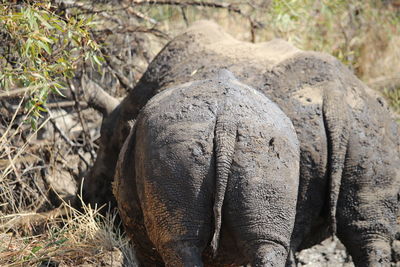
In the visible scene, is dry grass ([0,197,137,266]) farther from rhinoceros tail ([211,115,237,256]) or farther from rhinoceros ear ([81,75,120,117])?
rhinoceros tail ([211,115,237,256])

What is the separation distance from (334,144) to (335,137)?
0.04 metres

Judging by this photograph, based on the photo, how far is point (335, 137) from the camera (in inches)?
159

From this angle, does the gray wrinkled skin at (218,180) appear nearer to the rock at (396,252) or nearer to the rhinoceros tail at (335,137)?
the rhinoceros tail at (335,137)

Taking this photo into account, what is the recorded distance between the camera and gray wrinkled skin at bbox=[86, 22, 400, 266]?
4.04m

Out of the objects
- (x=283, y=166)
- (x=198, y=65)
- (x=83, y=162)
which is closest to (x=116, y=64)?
(x=83, y=162)

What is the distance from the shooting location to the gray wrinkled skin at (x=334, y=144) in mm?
4035

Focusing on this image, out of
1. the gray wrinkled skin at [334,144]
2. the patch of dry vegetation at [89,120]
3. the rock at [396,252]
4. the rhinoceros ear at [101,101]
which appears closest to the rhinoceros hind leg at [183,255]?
the gray wrinkled skin at [334,144]

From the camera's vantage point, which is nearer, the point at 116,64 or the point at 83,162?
the point at 83,162

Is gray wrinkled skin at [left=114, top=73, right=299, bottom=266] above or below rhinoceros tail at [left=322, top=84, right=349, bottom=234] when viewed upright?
below

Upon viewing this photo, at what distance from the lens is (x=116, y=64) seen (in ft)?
23.1

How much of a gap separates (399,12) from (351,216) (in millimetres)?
8204

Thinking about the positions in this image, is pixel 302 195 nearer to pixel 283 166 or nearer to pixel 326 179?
pixel 326 179

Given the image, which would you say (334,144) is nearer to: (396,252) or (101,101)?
(396,252)

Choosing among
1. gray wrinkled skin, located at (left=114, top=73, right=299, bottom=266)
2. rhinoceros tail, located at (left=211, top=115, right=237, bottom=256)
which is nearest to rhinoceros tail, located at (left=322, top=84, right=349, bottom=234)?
gray wrinkled skin, located at (left=114, top=73, right=299, bottom=266)
